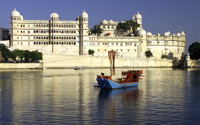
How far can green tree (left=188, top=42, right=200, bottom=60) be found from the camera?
120500mm

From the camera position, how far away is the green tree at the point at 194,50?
120 meters

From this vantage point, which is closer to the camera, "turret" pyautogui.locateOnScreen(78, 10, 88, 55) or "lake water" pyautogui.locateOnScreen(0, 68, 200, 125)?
"lake water" pyautogui.locateOnScreen(0, 68, 200, 125)

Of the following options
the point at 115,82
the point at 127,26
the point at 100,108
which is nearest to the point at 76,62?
the point at 127,26

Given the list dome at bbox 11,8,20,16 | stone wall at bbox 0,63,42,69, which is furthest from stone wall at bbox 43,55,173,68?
dome at bbox 11,8,20,16

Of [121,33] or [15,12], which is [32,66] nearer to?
[15,12]

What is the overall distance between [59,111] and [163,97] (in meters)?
14.1

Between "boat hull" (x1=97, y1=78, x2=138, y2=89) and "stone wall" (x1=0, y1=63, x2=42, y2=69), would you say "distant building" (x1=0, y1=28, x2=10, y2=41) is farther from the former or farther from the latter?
"boat hull" (x1=97, y1=78, x2=138, y2=89)

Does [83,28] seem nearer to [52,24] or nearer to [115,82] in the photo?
[52,24]

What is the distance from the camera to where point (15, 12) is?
369 ft

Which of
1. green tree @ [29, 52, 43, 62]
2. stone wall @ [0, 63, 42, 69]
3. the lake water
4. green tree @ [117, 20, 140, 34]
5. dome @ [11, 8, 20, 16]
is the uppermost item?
dome @ [11, 8, 20, 16]

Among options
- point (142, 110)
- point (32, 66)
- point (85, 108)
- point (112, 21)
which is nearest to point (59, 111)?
point (85, 108)

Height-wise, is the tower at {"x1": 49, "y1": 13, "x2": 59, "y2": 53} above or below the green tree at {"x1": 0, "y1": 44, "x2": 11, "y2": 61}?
above

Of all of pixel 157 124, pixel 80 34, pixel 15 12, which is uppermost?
pixel 15 12

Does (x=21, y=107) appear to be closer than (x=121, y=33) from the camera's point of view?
Yes
